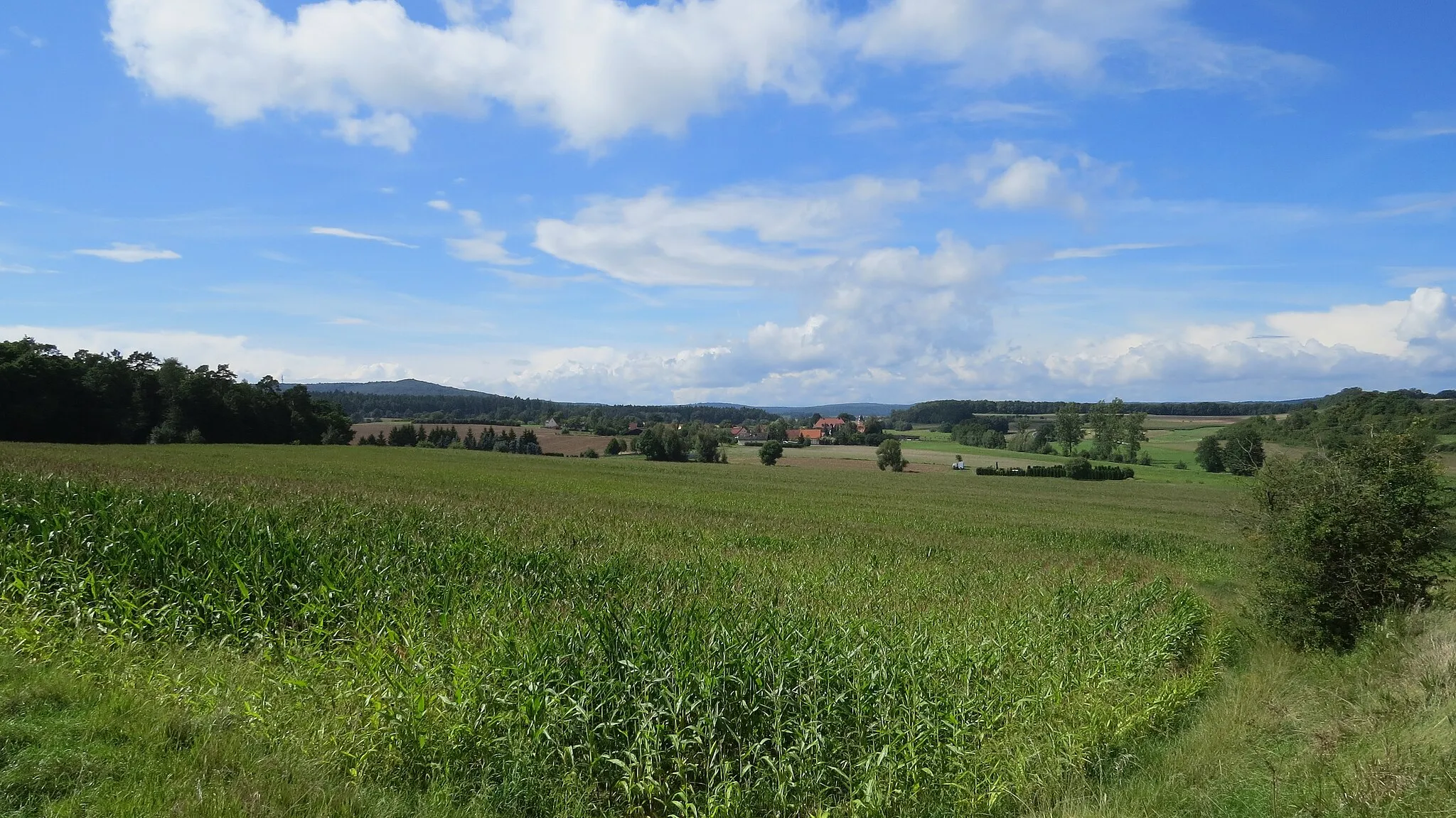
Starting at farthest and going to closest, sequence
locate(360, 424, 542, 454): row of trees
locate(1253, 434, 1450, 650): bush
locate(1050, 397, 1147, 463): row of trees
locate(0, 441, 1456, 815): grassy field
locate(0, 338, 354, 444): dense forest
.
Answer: locate(1050, 397, 1147, 463): row of trees < locate(360, 424, 542, 454): row of trees < locate(0, 338, 354, 444): dense forest < locate(1253, 434, 1450, 650): bush < locate(0, 441, 1456, 815): grassy field

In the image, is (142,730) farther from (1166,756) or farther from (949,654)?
(1166,756)

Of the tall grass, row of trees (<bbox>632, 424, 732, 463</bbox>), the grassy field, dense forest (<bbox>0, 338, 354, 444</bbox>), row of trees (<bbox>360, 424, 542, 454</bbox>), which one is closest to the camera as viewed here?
the grassy field

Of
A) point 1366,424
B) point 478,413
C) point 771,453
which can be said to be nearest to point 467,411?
point 478,413

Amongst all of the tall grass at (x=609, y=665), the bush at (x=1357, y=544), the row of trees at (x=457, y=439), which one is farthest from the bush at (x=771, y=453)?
the bush at (x=1357, y=544)

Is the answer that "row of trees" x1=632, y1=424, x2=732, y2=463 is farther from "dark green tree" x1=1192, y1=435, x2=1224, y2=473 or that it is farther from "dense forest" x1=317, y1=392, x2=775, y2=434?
"dark green tree" x1=1192, y1=435, x2=1224, y2=473

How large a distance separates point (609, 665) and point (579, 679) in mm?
280

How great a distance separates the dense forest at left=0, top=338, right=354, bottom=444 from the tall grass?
183ft

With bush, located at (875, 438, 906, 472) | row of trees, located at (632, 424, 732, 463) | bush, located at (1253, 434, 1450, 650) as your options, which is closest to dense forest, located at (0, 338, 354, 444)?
row of trees, located at (632, 424, 732, 463)

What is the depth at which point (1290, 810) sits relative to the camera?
5273mm

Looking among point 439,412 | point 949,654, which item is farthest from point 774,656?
point 439,412

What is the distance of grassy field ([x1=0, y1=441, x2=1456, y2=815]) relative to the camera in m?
5.47

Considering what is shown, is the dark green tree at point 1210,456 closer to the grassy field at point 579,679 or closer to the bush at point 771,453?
the bush at point 771,453

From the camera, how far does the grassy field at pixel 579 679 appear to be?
547 centimetres

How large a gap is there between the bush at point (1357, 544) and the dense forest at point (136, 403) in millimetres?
69939
